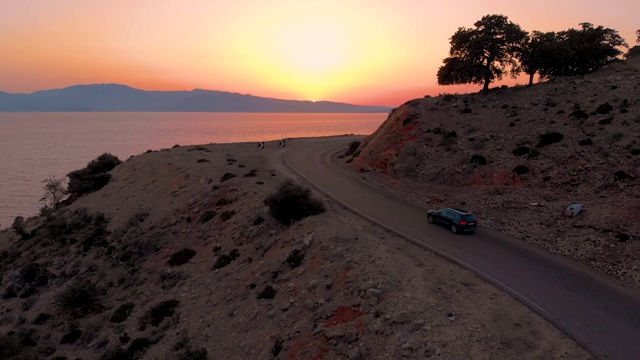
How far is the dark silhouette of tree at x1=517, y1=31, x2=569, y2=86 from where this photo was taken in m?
61.2

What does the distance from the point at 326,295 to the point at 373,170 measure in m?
30.6

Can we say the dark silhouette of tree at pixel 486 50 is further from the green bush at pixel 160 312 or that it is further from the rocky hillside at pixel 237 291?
the green bush at pixel 160 312

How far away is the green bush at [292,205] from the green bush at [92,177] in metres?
37.4

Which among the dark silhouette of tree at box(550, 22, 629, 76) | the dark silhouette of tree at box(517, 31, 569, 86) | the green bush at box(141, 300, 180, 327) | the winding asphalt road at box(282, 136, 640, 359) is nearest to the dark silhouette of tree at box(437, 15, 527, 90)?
the dark silhouette of tree at box(517, 31, 569, 86)

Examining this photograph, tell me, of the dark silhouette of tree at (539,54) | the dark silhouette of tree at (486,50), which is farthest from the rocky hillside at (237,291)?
the dark silhouette of tree at (539,54)

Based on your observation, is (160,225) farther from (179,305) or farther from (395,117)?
(395,117)

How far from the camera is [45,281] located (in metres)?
33.1

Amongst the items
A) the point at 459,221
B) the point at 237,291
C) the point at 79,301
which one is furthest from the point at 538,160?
the point at 79,301

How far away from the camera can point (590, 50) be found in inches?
2621

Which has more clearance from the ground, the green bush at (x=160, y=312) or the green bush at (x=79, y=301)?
the green bush at (x=160, y=312)

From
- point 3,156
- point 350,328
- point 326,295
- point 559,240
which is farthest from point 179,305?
point 3,156

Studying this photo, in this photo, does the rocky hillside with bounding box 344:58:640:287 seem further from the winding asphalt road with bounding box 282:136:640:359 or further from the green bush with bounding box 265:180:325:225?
the green bush with bounding box 265:180:325:225

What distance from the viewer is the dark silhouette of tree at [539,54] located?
61250mm

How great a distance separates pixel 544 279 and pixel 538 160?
71.0 feet
